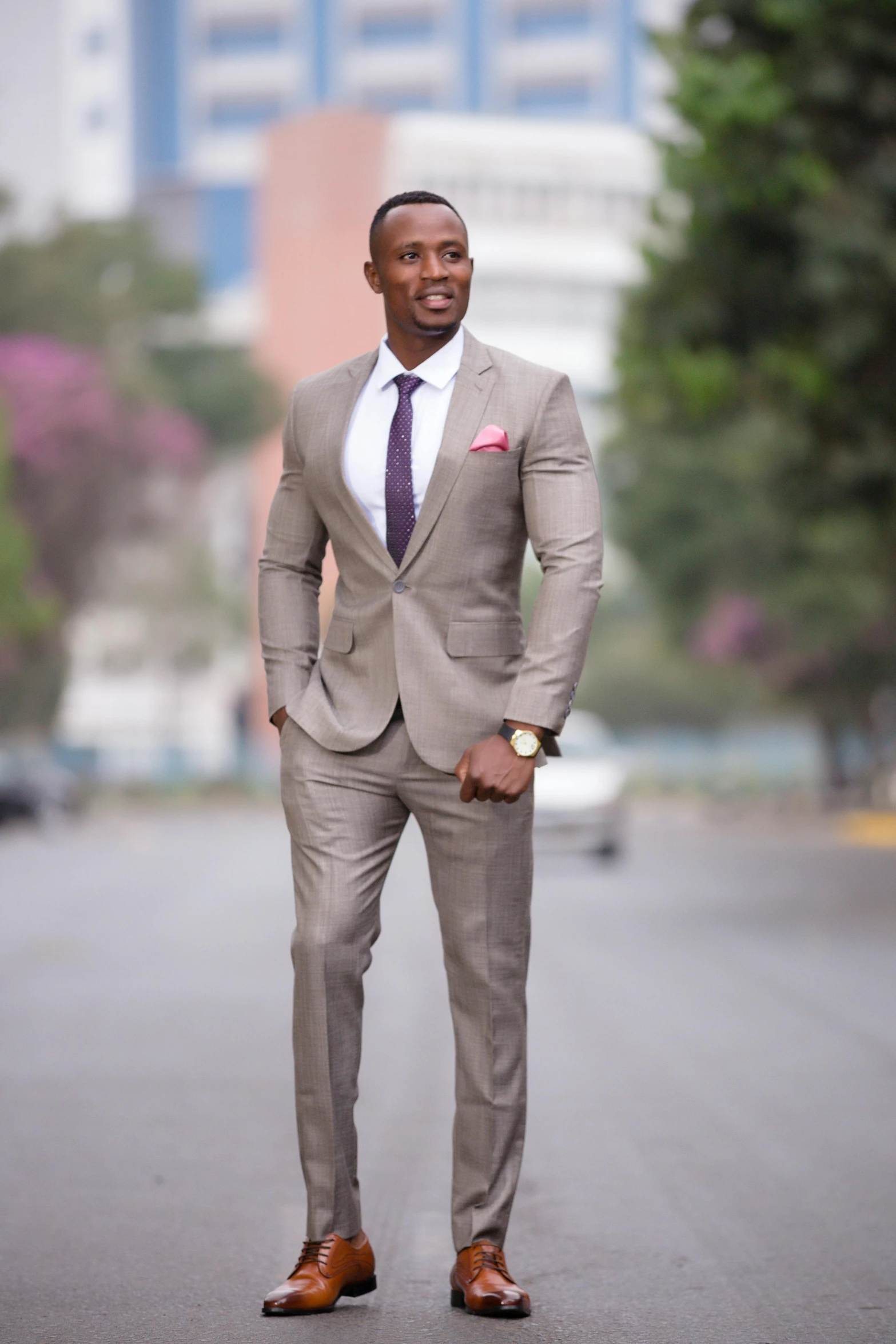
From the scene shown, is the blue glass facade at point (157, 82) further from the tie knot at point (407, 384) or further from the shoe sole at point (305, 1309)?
the shoe sole at point (305, 1309)

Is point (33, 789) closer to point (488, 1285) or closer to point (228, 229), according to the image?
point (488, 1285)

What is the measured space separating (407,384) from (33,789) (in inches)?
1330

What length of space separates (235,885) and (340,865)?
52.9 ft

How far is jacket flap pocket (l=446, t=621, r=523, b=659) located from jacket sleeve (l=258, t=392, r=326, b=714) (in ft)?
1.01

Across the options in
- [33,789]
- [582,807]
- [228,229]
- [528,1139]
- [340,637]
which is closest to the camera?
[340,637]

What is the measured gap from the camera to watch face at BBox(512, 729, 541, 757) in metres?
4.19

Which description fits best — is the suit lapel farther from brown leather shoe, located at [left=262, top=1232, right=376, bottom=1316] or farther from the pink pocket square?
brown leather shoe, located at [left=262, top=1232, right=376, bottom=1316]

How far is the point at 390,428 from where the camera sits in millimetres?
4449

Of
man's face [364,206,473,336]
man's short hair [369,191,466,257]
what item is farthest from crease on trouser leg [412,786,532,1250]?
man's short hair [369,191,466,257]

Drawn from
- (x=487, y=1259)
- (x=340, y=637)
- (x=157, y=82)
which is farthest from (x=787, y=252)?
(x=157, y=82)

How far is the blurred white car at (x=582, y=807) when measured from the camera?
923 inches

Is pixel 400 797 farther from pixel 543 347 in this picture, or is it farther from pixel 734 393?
pixel 543 347

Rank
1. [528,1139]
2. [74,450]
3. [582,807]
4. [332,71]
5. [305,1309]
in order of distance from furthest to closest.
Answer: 1. [332,71]
2. [74,450]
3. [582,807]
4. [528,1139]
5. [305,1309]

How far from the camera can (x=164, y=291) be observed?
183 ft
